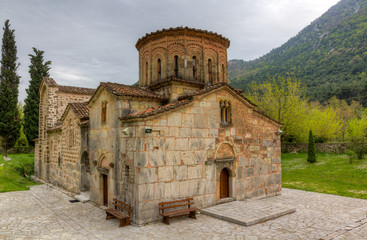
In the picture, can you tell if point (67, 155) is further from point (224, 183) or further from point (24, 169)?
point (224, 183)

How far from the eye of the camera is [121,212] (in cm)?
837

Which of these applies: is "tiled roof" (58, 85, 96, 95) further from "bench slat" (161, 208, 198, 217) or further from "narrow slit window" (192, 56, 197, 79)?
"bench slat" (161, 208, 198, 217)

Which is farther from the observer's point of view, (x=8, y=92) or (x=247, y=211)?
(x=8, y=92)

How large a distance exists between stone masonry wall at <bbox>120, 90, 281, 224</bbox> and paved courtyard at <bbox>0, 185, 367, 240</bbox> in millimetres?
966

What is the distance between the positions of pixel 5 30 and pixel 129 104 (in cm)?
2694

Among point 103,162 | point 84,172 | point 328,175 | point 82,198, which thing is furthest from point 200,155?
point 328,175

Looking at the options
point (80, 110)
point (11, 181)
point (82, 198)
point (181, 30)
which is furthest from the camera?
point (11, 181)

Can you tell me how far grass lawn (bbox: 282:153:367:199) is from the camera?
13.6 metres

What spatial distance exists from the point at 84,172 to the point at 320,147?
22.6 m

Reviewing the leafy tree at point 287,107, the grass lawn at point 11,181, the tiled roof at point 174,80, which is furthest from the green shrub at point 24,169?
the leafy tree at point 287,107

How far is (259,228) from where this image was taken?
294 inches

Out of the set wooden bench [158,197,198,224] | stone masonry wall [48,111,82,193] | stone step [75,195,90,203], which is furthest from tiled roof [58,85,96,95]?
wooden bench [158,197,198,224]

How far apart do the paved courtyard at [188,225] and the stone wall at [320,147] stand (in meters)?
14.5

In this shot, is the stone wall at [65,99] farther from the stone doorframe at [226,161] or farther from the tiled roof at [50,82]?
the stone doorframe at [226,161]
